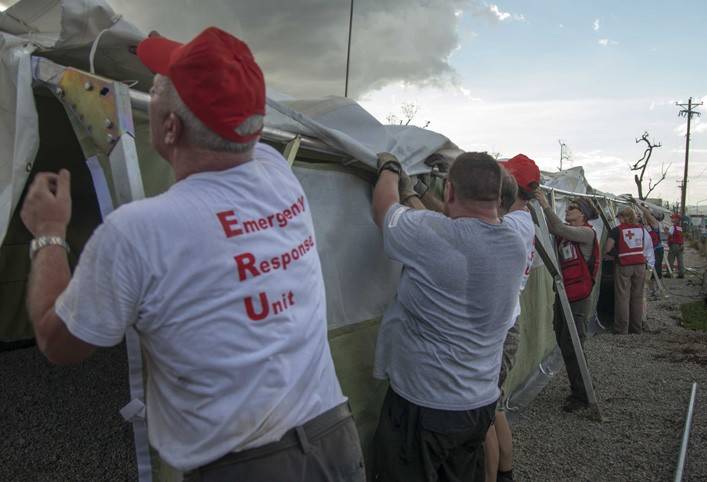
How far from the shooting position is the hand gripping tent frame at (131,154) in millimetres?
1595

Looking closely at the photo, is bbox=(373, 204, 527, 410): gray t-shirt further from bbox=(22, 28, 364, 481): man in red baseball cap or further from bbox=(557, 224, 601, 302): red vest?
bbox=(557, 224, 601, 302): red vest

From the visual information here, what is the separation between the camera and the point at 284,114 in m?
2.33

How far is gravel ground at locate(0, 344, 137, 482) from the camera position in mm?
3252

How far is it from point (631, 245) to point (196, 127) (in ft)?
28.3

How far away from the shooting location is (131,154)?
152 cm

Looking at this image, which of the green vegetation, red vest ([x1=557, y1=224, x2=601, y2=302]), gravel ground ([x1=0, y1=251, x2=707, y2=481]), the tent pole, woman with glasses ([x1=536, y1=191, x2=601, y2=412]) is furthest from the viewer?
the green vegetation

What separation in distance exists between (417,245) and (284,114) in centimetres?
87

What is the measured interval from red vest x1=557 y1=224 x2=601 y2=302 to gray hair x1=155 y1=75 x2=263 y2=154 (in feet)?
16.1

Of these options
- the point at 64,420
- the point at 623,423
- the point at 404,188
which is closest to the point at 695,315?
the point at 623,423

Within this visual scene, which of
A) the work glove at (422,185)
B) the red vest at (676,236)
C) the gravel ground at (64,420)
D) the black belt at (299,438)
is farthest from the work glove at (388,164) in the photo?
the red vest at (676,236)

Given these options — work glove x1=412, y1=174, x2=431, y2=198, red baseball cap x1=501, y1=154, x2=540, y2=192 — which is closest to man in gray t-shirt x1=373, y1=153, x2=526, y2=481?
work glove x1=412, y1=174, x2=431, y2=198

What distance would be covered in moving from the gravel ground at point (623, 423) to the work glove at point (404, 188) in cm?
258

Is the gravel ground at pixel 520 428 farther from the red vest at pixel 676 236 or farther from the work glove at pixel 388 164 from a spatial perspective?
the red vest at pixel 676 236

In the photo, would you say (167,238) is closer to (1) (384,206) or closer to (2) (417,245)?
(2) (417,245)
